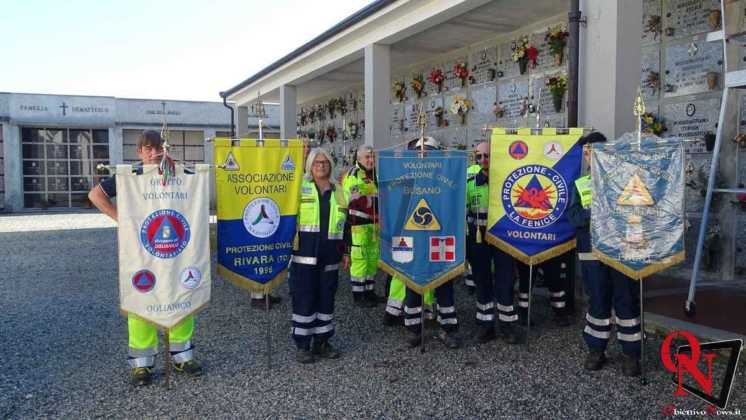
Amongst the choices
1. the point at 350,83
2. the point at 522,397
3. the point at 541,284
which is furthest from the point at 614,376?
the point at 350,83

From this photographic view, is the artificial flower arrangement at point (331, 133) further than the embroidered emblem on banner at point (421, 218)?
Yes

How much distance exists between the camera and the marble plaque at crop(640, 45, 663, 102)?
7.08 m

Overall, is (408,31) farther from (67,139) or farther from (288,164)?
(67,139)

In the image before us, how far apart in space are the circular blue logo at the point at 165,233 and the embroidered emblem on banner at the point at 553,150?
3017mm

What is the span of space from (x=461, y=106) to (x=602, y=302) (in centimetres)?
666

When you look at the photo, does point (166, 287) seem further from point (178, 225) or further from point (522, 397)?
point (522, 397)

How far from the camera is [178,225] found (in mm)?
4066

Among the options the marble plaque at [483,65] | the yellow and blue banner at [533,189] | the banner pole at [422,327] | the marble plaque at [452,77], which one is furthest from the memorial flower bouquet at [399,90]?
the banner pole at [422,327]

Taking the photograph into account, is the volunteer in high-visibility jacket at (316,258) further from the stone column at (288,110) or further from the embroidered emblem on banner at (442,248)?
the stone column at (288,110)

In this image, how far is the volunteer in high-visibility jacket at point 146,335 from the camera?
399 centimetres

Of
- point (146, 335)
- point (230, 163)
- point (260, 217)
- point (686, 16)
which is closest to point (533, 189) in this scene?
point (260, 217)

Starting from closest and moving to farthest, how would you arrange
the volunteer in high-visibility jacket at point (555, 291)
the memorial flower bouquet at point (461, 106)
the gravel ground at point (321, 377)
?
the gravel ground at point (321, 377), the volunteer in high-visibility jacket at point (555, 291), the memorial flower bouquet at point (461, 106)

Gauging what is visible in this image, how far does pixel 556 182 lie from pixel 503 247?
2.38 feet

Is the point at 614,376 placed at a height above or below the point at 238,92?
below
